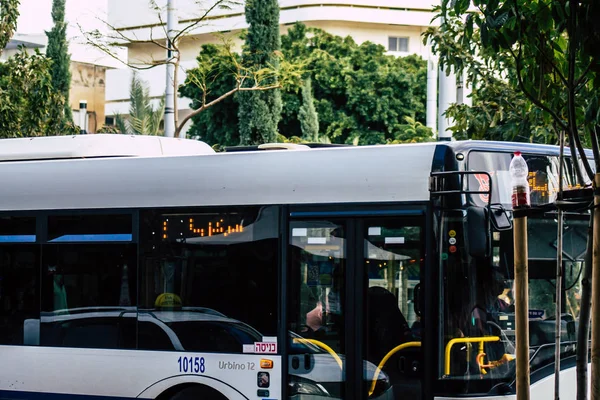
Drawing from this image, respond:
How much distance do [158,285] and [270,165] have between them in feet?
4.74

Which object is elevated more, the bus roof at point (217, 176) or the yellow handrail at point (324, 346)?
the bus roof at point (217, 176)

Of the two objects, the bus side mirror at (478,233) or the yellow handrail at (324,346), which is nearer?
the bus side mirror at (478,233)

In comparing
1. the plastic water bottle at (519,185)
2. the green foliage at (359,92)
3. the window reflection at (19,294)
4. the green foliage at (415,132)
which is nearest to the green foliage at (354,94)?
the green foliage at (359,92)

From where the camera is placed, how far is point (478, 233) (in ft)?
23.4

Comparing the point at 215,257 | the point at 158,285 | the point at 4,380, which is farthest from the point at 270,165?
the point at 4,380

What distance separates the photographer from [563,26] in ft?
15.5

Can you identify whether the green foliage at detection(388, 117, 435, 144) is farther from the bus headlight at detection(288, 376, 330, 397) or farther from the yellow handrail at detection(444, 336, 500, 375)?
the yellow handrail at detection(444, 336, 500, 375)

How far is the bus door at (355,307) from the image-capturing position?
7578mm

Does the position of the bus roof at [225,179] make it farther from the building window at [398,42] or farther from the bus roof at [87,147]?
the building window at [398,42]

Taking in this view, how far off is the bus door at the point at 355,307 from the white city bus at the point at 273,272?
1cm

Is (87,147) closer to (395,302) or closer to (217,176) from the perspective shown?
(217,176)

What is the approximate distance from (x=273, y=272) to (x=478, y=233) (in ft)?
6.12

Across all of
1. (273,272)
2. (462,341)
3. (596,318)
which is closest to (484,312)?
(462,341)

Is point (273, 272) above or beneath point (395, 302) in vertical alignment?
above
